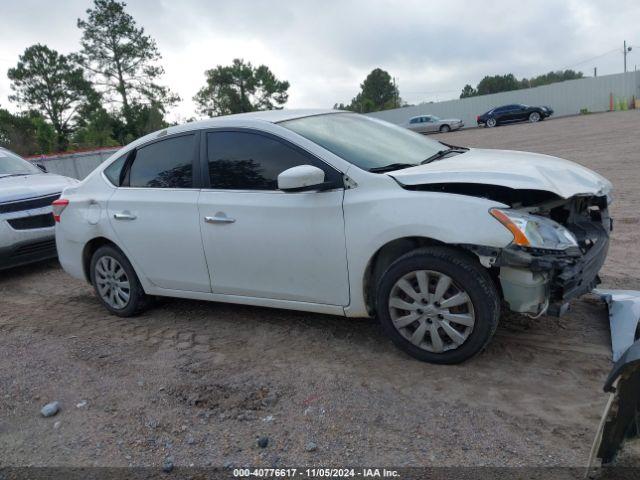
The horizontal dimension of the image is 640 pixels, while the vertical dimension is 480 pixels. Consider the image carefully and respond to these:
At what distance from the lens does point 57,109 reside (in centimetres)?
5372

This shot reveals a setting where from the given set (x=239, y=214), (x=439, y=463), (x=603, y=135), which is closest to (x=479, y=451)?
(x=439, y=463)

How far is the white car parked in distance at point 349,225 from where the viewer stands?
127 inches

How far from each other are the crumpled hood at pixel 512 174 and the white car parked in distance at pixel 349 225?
13 millimetres

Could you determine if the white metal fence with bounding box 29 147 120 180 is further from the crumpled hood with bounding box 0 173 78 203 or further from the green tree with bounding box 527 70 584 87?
the green tree with bounding box 527 70 584 87

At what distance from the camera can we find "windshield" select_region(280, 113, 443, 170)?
3.87 m

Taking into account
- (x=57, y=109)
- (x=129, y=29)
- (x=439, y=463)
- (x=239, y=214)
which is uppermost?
(x=129, y=29)

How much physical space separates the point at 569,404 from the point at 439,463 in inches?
34.5

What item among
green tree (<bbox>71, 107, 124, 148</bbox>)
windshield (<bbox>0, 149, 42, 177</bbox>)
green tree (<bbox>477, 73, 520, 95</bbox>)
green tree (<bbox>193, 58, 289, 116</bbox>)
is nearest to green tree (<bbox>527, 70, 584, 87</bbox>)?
green tree (<bbox>477, 73, 520, 95</bbox>)

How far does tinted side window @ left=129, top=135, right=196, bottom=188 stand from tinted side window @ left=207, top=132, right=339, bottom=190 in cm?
23

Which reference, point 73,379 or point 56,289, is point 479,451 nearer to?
point 73,379

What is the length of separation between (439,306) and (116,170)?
10.5ft

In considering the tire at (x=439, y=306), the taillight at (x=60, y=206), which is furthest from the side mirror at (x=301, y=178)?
the taillight at (x=60, y=206)

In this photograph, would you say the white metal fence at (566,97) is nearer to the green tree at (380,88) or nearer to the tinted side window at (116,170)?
the tinted side window at (116,170)

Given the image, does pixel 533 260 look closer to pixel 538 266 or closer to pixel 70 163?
pixel 538 266
